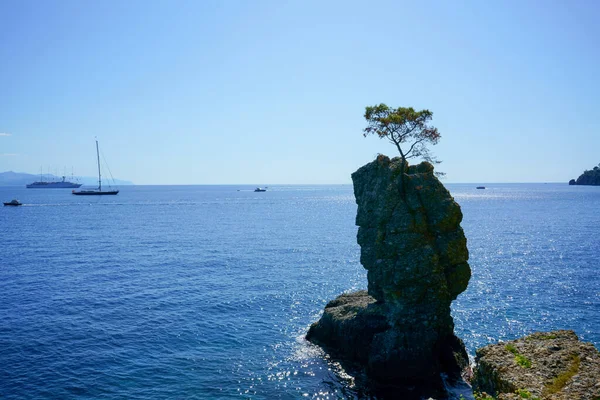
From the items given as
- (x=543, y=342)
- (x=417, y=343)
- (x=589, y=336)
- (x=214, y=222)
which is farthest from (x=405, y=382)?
(x=214, y=222)

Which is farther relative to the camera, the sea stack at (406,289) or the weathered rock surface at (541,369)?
the sea stack at (406,289)

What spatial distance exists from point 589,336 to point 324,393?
2650cm

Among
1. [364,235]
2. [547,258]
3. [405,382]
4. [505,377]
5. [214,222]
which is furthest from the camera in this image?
[214,222]

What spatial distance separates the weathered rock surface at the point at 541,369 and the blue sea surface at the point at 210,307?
13.4 meters

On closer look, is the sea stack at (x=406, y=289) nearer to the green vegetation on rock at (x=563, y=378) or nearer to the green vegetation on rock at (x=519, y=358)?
the green vegetation on rock at (x=519, y=358)

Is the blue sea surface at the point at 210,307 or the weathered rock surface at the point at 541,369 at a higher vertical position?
the weathered rock surface at the point at 541,369

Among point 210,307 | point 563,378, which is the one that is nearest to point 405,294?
point 563,378

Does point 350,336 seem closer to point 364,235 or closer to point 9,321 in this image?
point 364,235

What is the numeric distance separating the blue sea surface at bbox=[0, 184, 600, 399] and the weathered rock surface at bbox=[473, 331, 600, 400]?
13420mm

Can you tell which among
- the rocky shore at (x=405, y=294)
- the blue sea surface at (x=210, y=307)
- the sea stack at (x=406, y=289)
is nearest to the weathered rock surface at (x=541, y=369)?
the rocky shore at (x=405, y=294)

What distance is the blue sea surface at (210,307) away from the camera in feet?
106

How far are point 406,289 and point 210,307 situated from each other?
23.9 m

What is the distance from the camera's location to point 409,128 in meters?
42.1

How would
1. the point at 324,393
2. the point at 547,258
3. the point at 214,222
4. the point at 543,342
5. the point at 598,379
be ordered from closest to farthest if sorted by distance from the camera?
the point at 598,379 < the point at 543,342 < the point at 324,393 < the point at 547,258 < the point at 214,222
